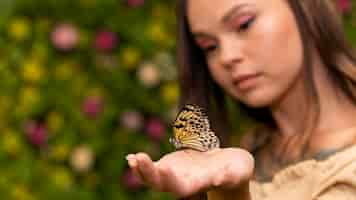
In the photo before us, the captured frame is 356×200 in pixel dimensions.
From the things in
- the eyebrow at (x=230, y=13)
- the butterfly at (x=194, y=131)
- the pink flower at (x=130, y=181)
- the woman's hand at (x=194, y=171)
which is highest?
the eyebrow at (x=230, y=13)

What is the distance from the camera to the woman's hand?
5.73 ft

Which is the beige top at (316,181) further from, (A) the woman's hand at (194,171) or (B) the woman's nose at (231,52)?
(A) the woman's hand at (194,171)

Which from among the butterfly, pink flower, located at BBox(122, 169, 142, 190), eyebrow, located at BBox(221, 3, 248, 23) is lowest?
pink flower, located at BBox(122, 169, 142, 190)

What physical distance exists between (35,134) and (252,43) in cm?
174

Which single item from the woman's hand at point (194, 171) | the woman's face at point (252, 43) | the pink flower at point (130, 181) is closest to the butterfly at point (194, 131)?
the woman's hand at point (194, 171)

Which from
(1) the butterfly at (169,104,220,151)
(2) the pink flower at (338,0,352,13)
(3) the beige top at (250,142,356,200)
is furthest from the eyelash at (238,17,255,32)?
(2) the pink flower at (338,0,352,13)

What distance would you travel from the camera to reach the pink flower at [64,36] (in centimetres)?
407

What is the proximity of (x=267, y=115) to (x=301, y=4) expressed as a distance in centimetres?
33

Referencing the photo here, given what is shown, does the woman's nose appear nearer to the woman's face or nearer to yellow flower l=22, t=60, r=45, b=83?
the woman's face

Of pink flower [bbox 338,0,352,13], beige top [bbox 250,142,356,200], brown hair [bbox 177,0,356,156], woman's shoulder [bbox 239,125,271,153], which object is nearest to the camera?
beige top [bbox 250,142,356,200]

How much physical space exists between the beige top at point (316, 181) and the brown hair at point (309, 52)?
4.4 inches

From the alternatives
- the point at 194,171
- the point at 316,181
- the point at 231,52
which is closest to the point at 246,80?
the point at 231,52

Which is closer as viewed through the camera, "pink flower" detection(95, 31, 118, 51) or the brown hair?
the brown hair

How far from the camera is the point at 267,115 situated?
9.02 ft
